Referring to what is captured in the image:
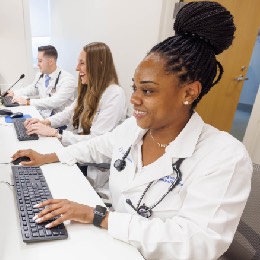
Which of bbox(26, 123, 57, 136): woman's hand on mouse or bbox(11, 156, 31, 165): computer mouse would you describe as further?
bbox(26, 123, 57, 136): woman's hand on mouse

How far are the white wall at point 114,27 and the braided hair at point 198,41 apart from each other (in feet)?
4.35

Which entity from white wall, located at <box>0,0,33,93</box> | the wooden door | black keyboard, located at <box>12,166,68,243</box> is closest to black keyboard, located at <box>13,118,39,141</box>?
black keyboard, located at <box>12,166,68,243</box>

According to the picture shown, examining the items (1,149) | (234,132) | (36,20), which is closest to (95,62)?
(1,149)

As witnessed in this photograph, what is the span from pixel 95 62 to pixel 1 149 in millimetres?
762

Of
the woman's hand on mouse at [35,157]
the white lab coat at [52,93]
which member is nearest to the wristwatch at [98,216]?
the woman's hand on mouse at [35,157]

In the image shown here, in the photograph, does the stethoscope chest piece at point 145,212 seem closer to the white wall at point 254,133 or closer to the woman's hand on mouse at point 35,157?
the woman's hand on mouse at point 35,157

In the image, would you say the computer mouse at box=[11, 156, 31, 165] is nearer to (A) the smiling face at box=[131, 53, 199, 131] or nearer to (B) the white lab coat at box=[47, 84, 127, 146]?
(B) the white lab coat at box=[47, 84, 127, 146]

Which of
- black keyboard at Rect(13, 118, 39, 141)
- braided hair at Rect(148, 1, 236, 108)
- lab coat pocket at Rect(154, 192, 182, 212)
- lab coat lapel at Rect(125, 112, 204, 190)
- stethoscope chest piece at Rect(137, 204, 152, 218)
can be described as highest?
braided hair at Rect(148, 1, 236, 108)

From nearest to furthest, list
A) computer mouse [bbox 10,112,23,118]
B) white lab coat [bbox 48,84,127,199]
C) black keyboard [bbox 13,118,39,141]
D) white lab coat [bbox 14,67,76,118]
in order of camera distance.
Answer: black keyboard [bbox 13,118,39,141]
white lab coat [bbox 48,84,127,199]
computer mouse [bbox 10,112,23,118]
white lab coat [bbox 14,67,76,118]

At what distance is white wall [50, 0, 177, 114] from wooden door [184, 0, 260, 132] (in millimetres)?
683

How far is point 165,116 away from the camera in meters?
0.88

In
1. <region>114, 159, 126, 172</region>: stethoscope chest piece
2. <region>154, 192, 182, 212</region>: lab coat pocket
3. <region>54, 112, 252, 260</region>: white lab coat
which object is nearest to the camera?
<region>54, 112, 252, 260</region>: white lab coat

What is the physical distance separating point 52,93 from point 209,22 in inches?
83.5

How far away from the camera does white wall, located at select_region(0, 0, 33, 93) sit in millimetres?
2646
